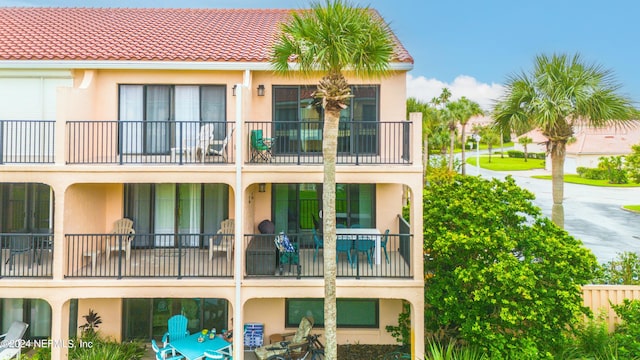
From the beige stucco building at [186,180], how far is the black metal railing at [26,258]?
0.08m

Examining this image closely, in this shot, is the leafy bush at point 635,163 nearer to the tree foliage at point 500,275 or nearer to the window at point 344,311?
the tree foliage at point 500,275

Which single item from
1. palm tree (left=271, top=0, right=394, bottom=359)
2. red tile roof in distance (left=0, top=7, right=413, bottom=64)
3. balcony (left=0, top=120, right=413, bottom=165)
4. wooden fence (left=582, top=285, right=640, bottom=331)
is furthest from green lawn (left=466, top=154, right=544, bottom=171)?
palm tree (left=271, top=0, right=394, bottom=359)

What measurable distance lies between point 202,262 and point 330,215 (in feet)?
16.8

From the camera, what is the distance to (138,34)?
44.7 ft

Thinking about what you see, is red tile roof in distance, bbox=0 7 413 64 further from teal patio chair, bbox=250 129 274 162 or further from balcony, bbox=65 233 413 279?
balcony, bbox=65 233 413 279

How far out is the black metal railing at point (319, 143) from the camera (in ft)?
38.1

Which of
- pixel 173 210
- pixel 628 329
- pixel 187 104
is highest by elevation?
pixel 187 104

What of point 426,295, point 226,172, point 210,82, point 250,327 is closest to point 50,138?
point 210,82

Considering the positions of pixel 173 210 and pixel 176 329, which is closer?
pixel 176 329

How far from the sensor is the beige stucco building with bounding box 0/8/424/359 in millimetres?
10500

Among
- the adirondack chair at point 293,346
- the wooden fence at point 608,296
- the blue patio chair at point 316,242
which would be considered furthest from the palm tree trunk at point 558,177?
the adirondack chair at point 293,346

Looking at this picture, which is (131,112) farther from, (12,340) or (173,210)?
(12,340)

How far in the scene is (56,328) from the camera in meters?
10.2

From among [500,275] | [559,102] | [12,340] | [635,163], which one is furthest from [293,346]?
[635,163]
